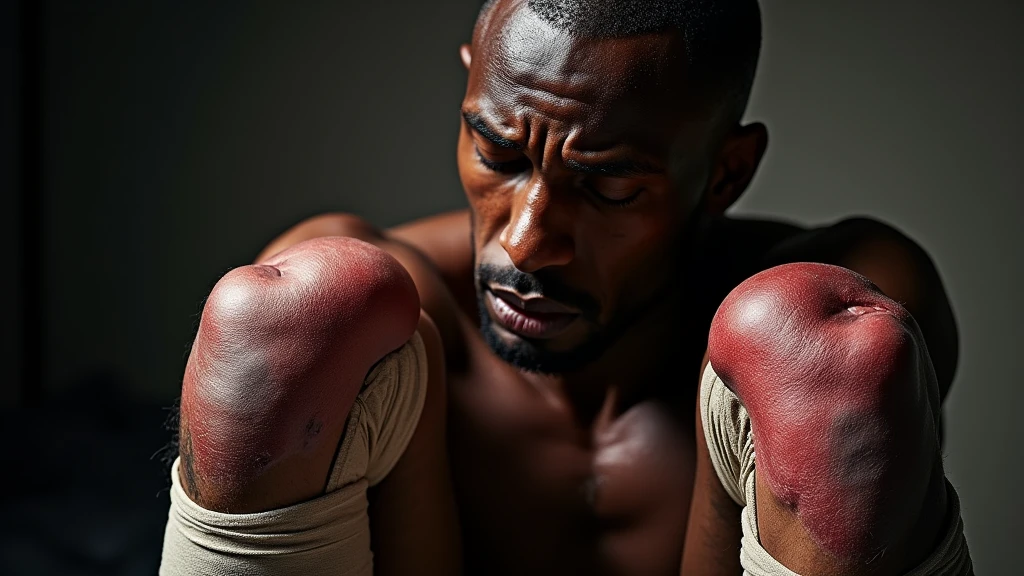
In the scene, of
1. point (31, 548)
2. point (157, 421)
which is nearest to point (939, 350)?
point (31, 548)

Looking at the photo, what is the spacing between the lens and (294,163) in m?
1.87

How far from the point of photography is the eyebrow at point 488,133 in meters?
0.82

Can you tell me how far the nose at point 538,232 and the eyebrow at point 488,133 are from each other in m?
0.03

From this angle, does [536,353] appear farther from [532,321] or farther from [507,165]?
[507,165]

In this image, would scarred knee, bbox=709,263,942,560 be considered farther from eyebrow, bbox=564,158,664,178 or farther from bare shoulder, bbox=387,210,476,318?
bare shoulder, bbox=387,210,476,318

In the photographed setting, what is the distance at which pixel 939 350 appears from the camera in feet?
2.99

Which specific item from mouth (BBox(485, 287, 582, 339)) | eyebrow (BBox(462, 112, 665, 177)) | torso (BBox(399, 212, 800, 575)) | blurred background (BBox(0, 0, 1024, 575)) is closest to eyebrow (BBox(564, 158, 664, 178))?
eyebrow (BBox(462, 112, 665, 177))

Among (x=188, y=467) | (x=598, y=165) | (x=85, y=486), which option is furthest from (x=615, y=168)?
(x=85, y=486)

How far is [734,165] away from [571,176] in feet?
0.62

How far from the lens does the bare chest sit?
908 mm

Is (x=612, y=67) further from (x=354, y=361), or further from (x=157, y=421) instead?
(x=157, y=421)

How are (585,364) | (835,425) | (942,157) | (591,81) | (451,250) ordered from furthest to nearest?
1. (942,157)
2. (451,250)
3. (585,364)
4. (591,81)
5. (835,425)

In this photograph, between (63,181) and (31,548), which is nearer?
(31,548)

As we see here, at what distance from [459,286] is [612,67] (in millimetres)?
290
